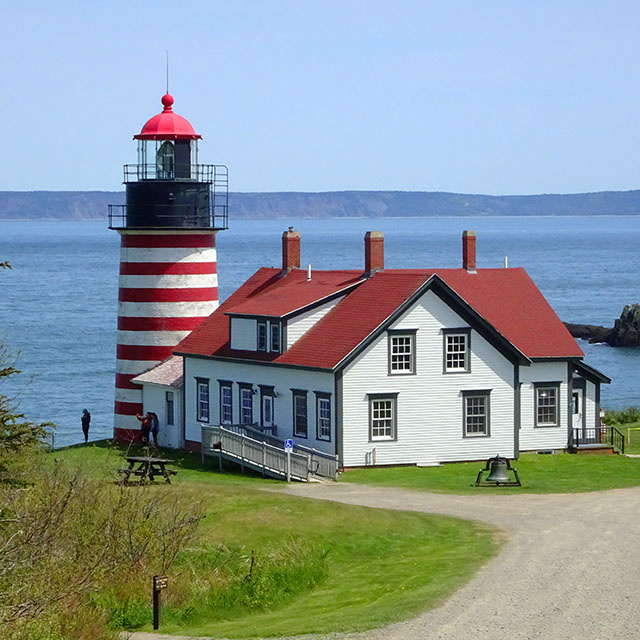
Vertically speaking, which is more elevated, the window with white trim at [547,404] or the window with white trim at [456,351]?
the window with white trim at [456,351]

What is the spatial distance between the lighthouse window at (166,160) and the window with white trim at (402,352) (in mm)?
10967

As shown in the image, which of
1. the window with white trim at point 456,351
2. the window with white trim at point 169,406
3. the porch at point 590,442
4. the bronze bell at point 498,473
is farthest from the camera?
the window with white trim at point 169,406

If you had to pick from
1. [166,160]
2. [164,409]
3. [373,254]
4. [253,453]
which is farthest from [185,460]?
[166,160]

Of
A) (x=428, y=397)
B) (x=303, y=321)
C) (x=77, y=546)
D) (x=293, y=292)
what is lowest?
(x=77, y=546)

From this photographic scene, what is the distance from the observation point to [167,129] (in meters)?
47.4

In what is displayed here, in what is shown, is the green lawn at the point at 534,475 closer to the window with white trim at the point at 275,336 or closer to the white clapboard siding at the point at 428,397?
the white clapboard siding at the point at 428,397

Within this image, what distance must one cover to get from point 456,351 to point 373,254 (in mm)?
4745

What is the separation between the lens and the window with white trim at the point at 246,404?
43.6m

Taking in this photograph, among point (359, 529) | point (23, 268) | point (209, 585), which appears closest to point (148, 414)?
point (359, 529)

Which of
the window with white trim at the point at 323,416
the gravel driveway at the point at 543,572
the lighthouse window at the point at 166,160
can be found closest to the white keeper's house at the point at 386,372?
the window with white trim at the point at 323,416

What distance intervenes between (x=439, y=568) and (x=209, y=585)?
3.99 meters

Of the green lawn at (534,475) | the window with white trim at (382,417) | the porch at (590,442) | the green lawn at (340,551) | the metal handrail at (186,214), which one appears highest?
the metal handrail at (186,214)

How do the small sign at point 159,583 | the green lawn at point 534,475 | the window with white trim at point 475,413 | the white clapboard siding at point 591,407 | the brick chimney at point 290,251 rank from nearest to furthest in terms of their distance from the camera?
the small sign at point 159,583, the green lawn at point 534,475, the window with white trim at point 475,413, the white clapboard siding at point 591,407, the brick chimney at point 290,251

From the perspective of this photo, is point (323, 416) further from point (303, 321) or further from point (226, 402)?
point (226, 402)
